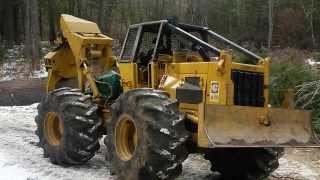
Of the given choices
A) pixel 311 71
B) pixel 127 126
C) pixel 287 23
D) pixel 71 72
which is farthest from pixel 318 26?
pixel 127 126

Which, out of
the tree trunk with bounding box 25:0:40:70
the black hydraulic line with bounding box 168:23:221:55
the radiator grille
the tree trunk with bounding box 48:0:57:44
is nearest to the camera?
the radiator grille

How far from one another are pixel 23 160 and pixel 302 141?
184 inches

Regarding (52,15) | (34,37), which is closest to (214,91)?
(34,37)

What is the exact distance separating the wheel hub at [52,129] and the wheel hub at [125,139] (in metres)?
2.01

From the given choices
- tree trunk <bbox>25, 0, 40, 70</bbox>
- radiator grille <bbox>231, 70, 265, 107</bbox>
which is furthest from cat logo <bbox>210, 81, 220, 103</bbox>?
tree trunk <bbox>25, 0, 40, 70</bbox>

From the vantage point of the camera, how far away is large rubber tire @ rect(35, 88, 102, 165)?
29.2ft

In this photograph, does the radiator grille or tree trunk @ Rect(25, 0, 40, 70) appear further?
tree trunk @ Rect(25, 0, 40, 70)

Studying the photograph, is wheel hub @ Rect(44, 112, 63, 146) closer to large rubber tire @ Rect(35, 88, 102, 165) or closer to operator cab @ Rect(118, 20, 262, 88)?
large rubber tire @ Rect(35, 88, 102, 165)

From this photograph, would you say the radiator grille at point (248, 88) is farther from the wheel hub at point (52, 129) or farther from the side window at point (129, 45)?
the wheel hub at point (52, 129)

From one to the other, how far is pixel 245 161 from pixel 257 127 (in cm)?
123

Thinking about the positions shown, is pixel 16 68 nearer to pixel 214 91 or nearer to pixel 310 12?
pixel 214 91

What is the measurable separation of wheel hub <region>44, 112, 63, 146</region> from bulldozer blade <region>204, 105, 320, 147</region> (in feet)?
11.8

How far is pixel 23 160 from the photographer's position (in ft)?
30.6

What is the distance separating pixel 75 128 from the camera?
890 cm
